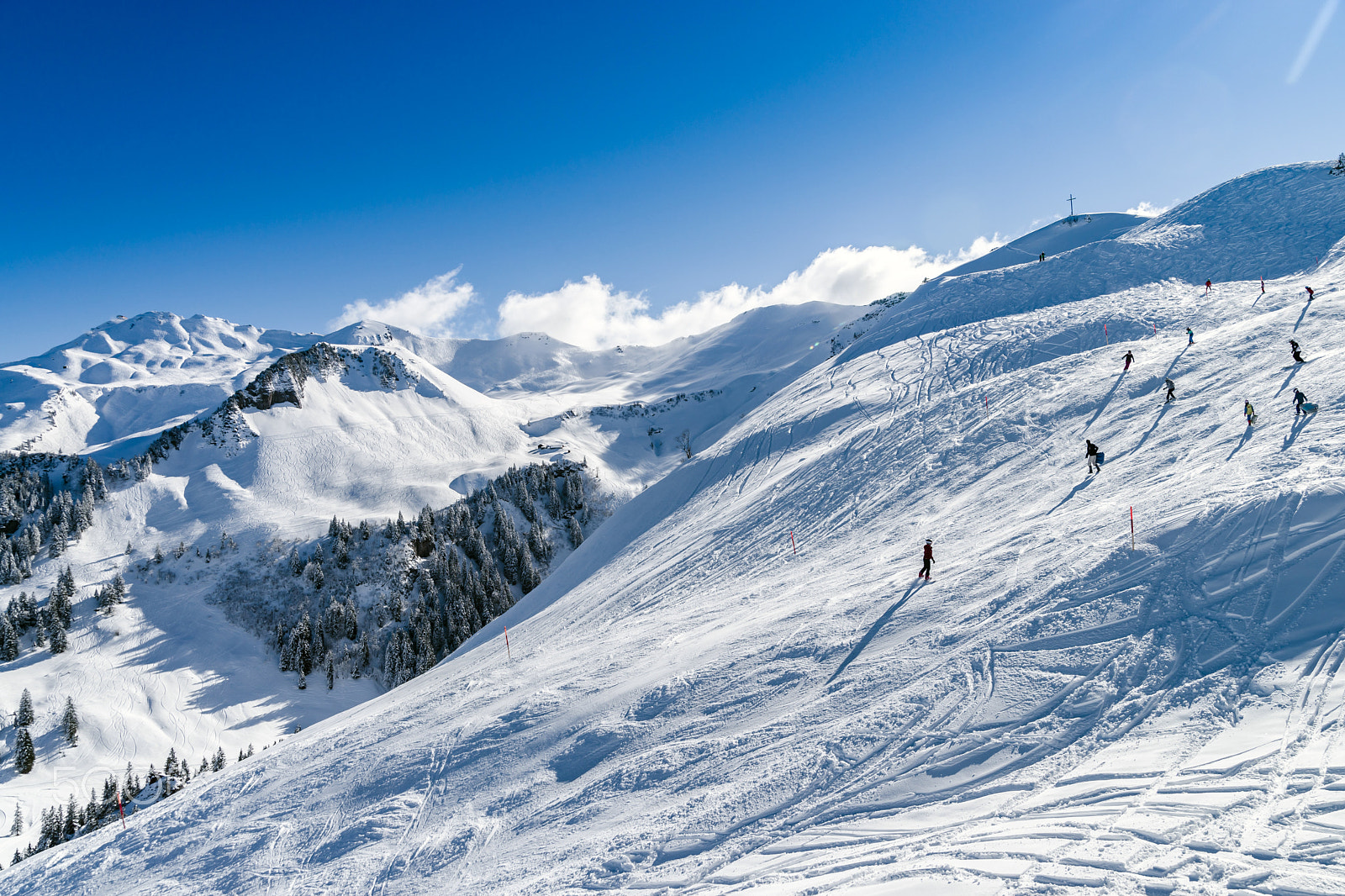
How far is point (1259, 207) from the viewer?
5159 centimetres

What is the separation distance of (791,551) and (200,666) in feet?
214

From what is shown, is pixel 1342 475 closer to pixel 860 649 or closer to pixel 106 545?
pixel 860 649

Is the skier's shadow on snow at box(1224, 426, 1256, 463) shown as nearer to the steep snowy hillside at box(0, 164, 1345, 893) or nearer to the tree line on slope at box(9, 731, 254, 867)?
the steep snowy hillside at box(0, 164, 1345, 893)

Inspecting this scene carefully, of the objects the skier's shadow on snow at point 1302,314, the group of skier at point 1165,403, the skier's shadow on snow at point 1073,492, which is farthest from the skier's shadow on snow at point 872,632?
the skier's shadow on snow at point 1302,314

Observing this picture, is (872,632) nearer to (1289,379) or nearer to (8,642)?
(1289,379)

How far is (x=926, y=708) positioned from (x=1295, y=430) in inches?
615

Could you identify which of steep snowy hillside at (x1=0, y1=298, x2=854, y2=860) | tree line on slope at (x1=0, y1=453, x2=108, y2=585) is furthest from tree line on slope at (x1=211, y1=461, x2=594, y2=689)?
tree line on slope at (x1=0, y1=453, x2=108, y2=585)

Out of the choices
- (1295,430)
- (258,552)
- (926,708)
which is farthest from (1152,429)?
(258,552)

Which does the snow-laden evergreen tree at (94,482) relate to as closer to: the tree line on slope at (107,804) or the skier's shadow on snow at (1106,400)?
the tree line on slope at (107,804)

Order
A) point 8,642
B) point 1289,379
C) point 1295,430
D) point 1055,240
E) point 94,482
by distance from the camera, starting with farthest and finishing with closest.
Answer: point 1055,240, point 94,482, point 8,642, point 1289,379, point 1295,430

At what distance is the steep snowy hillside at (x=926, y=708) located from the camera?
766 centimetres

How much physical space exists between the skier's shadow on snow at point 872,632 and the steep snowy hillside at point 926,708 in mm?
69

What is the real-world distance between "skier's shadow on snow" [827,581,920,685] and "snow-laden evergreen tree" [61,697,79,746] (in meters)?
65.7

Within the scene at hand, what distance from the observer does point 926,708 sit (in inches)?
416
